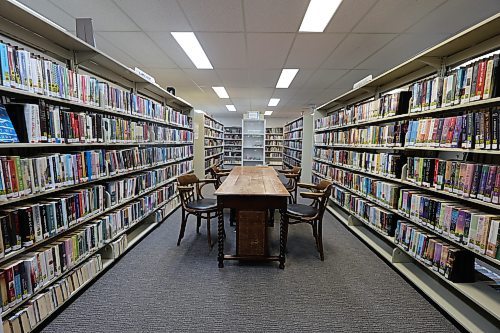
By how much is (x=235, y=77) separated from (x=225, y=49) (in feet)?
5.41

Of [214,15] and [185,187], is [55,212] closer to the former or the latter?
[185,187]

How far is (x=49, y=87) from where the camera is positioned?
175 cm

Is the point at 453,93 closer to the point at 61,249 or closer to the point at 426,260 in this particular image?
the point at 426,260

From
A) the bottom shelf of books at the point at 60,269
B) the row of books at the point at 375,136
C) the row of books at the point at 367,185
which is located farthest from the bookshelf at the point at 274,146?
the bottom shelf of books at the point at 60,269

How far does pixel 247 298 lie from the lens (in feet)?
6.70

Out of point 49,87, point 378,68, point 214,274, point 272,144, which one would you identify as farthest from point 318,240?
point 272,144

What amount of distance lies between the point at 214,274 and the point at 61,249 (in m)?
1.26

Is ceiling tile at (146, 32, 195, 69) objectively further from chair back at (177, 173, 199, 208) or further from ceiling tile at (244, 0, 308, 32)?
chair back at (177, 173, 199, 208)

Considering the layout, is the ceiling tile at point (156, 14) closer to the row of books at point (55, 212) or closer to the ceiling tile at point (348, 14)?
the ceiling tile at point (348, 14)

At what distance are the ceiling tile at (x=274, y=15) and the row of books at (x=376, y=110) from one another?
1.33 meters

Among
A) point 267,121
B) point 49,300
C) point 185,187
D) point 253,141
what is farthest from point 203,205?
point 267,121

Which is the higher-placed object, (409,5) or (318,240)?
(409,5)

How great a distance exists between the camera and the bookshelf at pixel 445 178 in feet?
5.40

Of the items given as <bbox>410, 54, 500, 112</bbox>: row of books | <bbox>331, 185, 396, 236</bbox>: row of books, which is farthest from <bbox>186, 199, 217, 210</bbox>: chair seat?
<bbox>410, 54, 500, 112</bbox>: row of books
